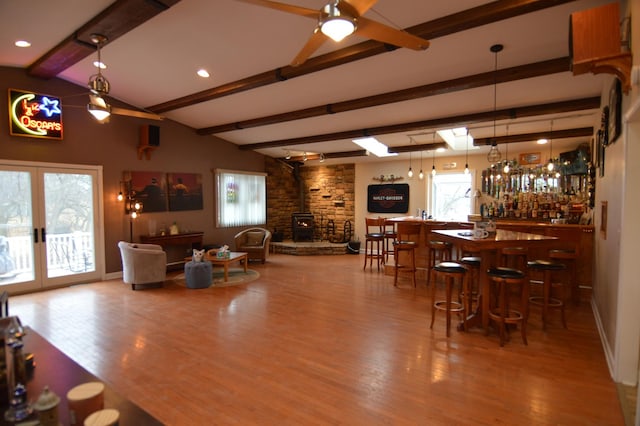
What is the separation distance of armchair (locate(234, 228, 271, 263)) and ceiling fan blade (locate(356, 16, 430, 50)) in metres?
6.35

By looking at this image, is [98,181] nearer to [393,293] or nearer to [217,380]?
[217,380]

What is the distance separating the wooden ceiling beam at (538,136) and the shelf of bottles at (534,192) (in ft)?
2.20

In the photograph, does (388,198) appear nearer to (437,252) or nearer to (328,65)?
(437,252)

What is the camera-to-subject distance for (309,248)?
9.61m

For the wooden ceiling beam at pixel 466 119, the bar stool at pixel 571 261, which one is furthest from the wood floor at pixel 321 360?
the wooden ceiling beam at pixel 466 119

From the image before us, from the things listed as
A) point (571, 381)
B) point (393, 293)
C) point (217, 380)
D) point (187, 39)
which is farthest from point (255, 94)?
point (571, 381)

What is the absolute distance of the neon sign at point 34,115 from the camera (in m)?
5.51

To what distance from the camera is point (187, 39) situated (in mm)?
4379

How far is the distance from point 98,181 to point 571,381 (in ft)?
24.8

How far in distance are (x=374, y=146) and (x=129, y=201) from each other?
5662mm

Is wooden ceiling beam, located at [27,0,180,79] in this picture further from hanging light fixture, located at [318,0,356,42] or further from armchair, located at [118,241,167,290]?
armchair, located at [118,241,167,290]

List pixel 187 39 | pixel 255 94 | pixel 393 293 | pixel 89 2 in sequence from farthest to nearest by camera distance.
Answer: pixel 255 94, pixel 393 293, pixel 187 39, pixel 89 2

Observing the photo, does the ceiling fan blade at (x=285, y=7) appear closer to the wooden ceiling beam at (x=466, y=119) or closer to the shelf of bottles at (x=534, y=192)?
the wooden ceiling beam at (x=466, y=119)

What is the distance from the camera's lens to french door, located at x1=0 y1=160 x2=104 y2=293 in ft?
18.3
